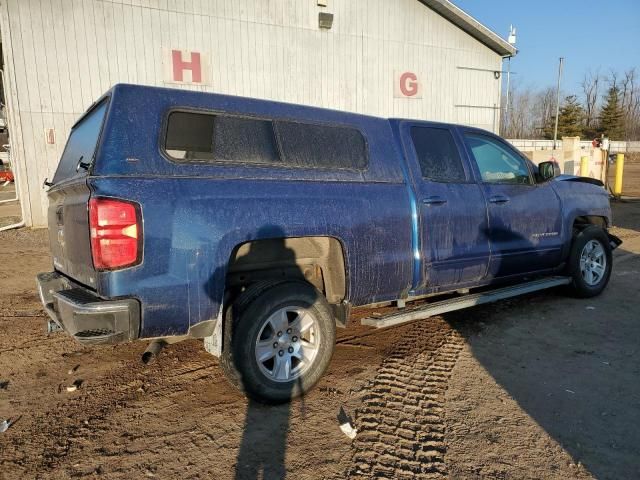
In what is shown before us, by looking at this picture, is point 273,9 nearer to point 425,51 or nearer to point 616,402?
point 425,51

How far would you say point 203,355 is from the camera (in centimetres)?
401

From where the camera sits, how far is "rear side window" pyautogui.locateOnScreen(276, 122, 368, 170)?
10.7ft

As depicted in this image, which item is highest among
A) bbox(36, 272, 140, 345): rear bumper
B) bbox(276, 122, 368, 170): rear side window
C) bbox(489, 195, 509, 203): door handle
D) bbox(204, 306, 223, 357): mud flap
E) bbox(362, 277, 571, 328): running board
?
bbox(276, 122, 368, 170): rear side window

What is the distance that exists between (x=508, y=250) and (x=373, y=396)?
2196 millimetres

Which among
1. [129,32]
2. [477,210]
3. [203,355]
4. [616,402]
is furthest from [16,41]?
[616,402]

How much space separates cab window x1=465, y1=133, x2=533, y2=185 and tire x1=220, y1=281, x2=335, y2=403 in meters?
2.31

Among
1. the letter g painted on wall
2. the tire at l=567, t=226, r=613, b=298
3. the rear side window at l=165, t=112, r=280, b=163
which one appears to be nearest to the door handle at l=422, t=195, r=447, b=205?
the rear side window at l=165, t=112, r=280, b=163

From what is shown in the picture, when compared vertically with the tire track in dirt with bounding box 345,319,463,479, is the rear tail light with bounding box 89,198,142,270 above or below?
above

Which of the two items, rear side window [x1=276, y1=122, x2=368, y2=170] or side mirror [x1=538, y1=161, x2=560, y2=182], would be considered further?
side mirror [x1=538, y1=161, x2=560, y2=182]

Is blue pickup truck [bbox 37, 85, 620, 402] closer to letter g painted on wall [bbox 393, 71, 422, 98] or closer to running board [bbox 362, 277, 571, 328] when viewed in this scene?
running board [bbox 362, 277, 571, 328]

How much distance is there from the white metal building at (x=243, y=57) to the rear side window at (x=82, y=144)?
8329 millimetres

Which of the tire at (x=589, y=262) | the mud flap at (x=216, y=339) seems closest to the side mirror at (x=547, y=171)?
the tire at (x=589, y=262)

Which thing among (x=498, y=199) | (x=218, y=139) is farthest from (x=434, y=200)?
(x=218, y=139)

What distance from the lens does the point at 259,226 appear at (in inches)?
116
